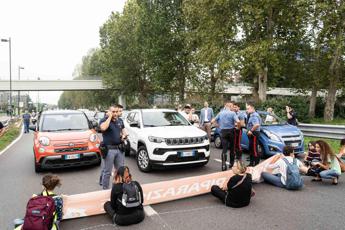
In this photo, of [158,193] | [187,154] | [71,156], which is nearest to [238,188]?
[158,193]

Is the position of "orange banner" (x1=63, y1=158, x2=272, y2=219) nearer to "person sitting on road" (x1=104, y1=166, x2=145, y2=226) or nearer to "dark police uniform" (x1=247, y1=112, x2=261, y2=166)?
"person sitting on road" (x1=104, y1=166, x2=145, y2=226)

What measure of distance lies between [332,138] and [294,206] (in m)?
7.58

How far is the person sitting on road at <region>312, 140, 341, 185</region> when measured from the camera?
6.48 meters

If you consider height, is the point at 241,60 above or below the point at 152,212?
above

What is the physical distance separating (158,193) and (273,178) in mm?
2819

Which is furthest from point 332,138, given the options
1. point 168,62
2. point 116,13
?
point 116,13

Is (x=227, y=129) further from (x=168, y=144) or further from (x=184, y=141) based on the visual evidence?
(x=168, y=144)

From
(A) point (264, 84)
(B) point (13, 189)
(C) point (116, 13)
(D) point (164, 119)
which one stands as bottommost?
(B) point (13, 189)

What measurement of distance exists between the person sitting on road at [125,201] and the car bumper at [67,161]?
3730 mm

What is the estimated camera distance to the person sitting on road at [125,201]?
429 cm

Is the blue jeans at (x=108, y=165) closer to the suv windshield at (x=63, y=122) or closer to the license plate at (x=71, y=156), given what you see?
the license plate at (x=71, y=156)

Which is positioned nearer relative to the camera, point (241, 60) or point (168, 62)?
point (241, 60)

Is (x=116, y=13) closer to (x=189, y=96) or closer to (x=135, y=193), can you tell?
(x=189, y=96)

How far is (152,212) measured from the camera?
195 inches
